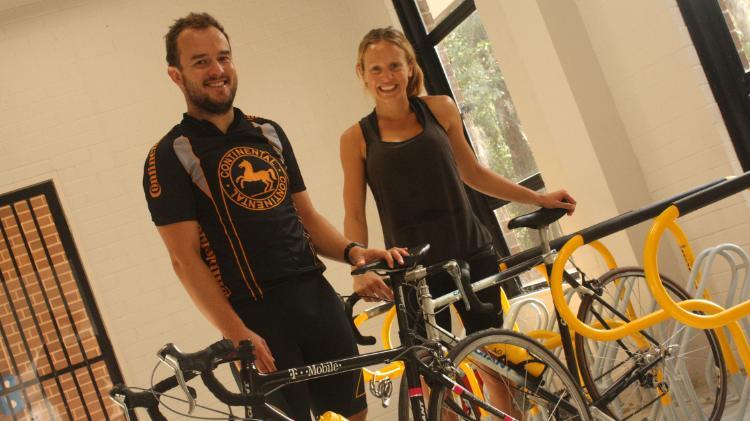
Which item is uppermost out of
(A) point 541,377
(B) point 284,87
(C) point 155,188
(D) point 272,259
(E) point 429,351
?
(B) point 284,87

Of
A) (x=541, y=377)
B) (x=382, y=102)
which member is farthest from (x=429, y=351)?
(x=382, y=102)

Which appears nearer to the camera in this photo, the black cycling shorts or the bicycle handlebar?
the bicycle handlebar

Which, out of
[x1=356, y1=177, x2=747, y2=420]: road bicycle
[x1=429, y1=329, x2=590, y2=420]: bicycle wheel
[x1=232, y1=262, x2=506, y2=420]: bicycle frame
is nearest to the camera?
[x1=232, y1=262, x2=506, y2=420]: bicycle frame

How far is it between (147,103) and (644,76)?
10.7 ft

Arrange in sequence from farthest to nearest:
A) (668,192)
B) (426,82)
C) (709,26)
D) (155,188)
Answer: (426,82)
(668,192)
(709,26)
(155,188)

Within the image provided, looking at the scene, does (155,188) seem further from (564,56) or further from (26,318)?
(26,318)

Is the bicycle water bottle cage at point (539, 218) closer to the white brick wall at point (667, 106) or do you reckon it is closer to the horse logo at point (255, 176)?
the horse logo at point (255, 176)

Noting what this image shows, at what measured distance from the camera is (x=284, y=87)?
582 centimetres

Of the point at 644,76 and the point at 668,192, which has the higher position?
the point at 644,76

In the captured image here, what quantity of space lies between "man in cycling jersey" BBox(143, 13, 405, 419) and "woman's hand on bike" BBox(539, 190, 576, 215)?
0.90 m

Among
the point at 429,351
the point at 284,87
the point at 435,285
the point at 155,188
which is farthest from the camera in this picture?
the point at 284,87

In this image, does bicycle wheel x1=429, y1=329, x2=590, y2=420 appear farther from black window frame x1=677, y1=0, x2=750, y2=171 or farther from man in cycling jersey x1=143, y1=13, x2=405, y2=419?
black window frame x1=677, y1=0, x2=750, y2=171

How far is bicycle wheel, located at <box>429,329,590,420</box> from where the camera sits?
234cm

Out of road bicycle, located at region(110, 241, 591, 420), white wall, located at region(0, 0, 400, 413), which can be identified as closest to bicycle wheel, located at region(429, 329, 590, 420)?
road bicycle, located at region(110, 241, 591, 420)
